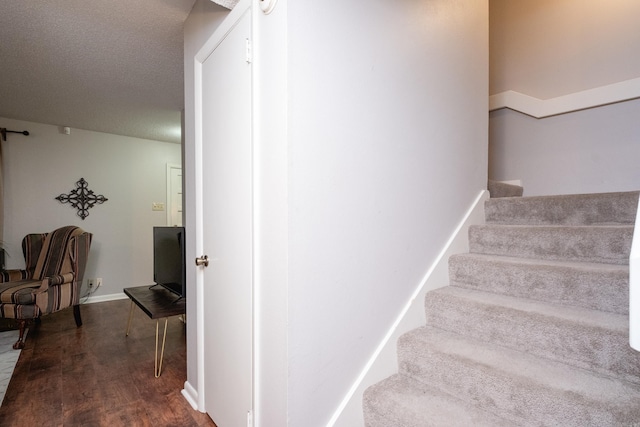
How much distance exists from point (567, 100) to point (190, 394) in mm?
3395

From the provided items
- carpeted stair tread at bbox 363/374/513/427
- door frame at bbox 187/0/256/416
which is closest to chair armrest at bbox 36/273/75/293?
door frame at bbox 187/0/256/416

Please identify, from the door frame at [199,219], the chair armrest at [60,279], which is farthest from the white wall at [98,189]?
the door frame at [199,219]

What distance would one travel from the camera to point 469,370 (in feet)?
3.94

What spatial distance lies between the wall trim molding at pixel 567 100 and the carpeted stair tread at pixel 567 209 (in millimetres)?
1036

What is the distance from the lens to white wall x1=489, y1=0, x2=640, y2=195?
219cm

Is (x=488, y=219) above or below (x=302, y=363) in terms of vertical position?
above

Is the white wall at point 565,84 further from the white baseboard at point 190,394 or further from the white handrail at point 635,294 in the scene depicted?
the white baseboard at point 190,394

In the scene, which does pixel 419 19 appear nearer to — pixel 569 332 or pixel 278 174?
pixel 278 174

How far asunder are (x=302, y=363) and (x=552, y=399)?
2.71 ft

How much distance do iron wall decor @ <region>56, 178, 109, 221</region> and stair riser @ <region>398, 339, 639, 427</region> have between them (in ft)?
15.0

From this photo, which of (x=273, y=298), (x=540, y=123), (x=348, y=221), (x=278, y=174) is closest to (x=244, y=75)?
(x=278, y=174)

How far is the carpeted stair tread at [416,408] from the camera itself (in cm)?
109

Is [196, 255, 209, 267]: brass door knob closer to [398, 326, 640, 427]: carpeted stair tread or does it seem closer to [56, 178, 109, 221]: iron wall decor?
[398, 326, 640, 427]: carpeted stair tread

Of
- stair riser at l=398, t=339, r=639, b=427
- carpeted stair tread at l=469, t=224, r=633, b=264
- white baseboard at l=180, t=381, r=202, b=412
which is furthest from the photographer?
white baseboard at l=180, t=381, r=202, b=412
